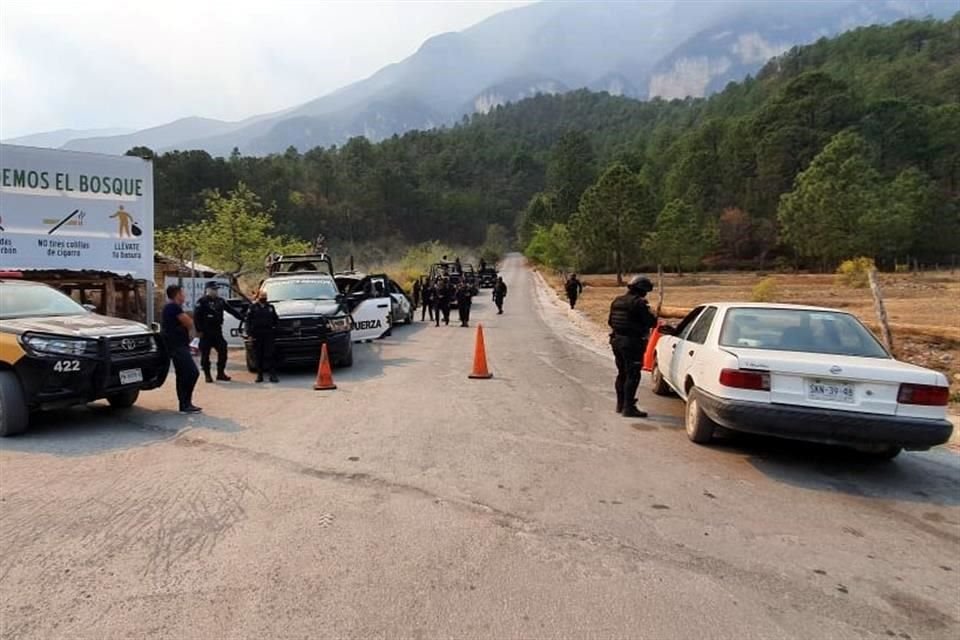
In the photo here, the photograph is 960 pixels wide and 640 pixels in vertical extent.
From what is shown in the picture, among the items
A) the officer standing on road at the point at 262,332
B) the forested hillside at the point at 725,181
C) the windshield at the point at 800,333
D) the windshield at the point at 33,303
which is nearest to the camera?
the windshield at the point at 800,333

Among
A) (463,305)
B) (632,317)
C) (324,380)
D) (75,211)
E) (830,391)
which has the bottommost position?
(324,380)

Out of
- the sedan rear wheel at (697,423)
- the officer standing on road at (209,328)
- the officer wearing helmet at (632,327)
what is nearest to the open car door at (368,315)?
the officer standing on road at (209,328)

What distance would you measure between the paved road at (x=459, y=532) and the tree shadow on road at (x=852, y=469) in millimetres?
35

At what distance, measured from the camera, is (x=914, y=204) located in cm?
7275

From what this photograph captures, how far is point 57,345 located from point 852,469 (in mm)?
8057

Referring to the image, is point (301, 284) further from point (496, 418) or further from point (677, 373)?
point (677, 373)

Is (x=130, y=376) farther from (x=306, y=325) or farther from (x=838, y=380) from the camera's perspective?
(x=838, y=380)

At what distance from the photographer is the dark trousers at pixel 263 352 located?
11359mm

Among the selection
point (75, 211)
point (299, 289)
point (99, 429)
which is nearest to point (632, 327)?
point (99, 429)

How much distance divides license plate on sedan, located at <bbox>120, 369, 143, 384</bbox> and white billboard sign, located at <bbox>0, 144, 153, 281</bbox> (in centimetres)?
754

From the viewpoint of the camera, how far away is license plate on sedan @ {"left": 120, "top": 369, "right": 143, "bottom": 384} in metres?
7.79

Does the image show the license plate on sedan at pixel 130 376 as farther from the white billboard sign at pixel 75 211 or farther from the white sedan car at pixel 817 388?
the white billboard sign at pixel 75 211

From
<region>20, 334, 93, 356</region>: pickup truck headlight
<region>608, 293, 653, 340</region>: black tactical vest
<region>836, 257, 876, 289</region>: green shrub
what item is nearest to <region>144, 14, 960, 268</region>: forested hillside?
<region>836, 257, 876, 289</region>: green shrub

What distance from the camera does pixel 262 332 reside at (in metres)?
11.4
